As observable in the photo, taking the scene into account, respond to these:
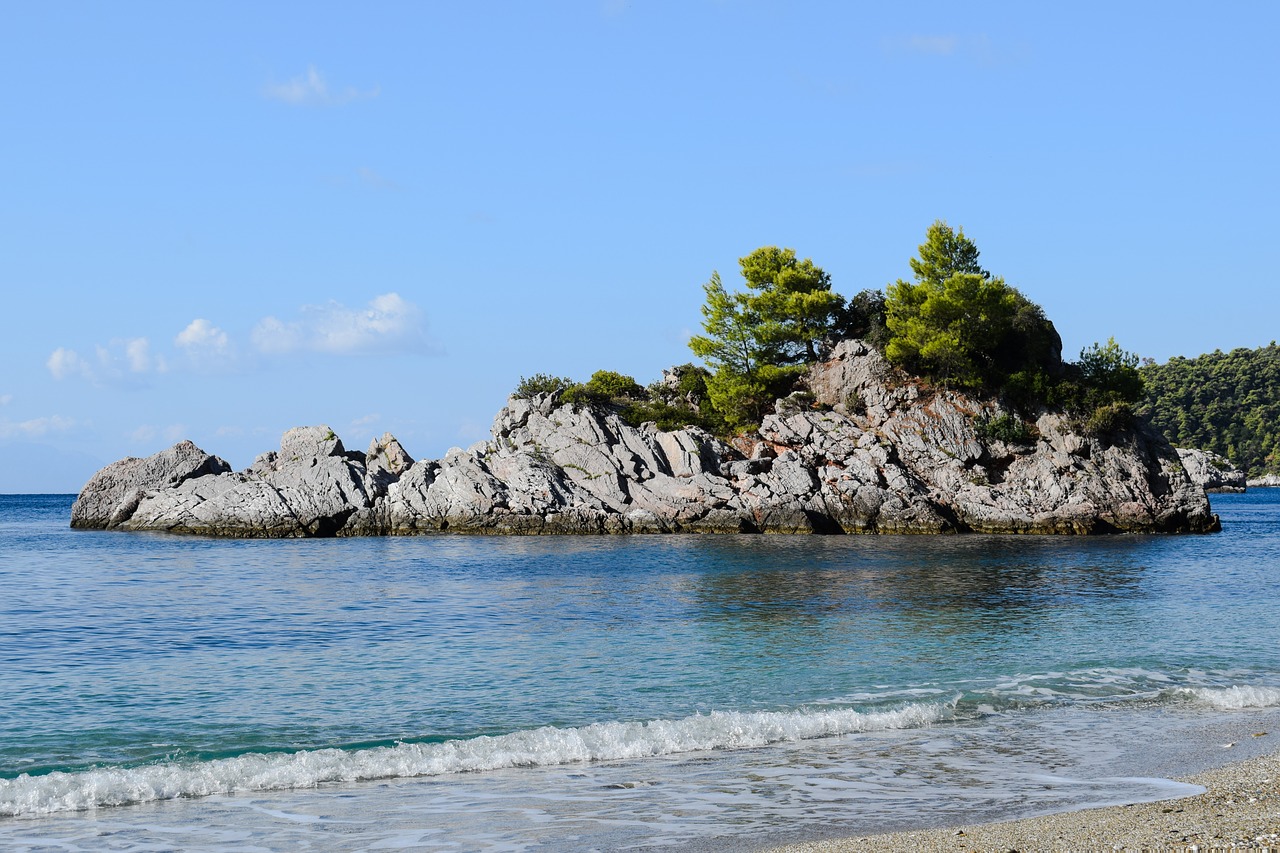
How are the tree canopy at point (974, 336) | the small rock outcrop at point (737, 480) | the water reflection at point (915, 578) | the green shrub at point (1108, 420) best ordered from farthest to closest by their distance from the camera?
1. the tree canopy at point (974, 336)
2. the green shrub at point (1108, 420)
3. the small rock outcrop at point (737, 480)
4. the water reflection at point (915, 578)

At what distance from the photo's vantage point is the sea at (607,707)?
10523mm

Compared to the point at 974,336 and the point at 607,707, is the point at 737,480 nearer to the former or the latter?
the point at 974,336

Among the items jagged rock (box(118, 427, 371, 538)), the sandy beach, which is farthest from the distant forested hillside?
the sandy beach

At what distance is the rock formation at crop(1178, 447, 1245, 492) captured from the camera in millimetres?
135625

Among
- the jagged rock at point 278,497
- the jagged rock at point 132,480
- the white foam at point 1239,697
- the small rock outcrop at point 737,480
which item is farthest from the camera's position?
the jagged rock at point 132,480

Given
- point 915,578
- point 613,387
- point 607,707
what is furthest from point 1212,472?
point 607,707

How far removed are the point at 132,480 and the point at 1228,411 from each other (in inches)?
7024

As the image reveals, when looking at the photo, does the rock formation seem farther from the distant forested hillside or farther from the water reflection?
the water reflection

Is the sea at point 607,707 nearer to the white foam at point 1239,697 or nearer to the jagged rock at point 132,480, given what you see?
the white foam at point 1239,697

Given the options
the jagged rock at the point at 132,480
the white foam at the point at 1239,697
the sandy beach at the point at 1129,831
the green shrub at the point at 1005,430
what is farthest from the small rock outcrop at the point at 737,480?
the sandy beach at the point at 1129,831

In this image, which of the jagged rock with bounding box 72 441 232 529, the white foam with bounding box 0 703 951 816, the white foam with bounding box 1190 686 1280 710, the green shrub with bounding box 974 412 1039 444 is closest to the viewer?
the white foam with bounding box 0 703 951 816

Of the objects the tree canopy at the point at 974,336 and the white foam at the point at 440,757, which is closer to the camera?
the white foam at the point at 440,757

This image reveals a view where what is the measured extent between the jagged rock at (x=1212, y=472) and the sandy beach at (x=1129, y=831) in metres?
136

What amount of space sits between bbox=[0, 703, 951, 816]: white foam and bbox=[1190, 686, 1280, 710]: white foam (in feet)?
14.6
